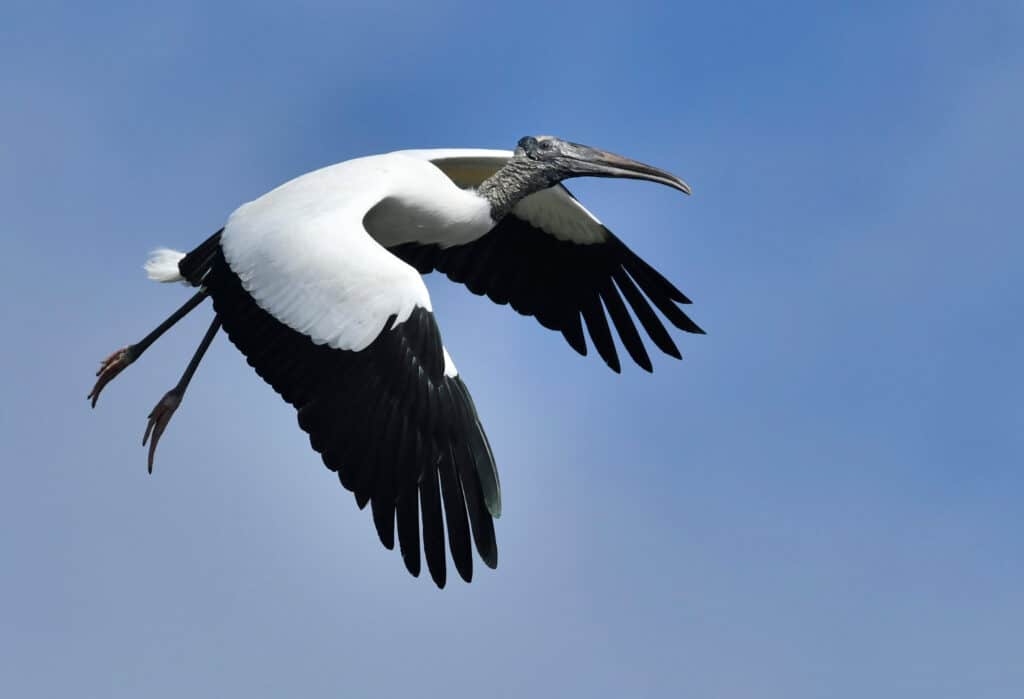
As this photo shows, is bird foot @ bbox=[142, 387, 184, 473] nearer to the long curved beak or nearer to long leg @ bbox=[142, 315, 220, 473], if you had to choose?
long leg @ bbox=[142, 315, 220, 473]

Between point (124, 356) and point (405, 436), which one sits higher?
point (124, 356)

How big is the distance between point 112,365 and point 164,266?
2.94 ft

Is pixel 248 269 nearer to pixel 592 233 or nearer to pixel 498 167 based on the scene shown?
pixel 498 167

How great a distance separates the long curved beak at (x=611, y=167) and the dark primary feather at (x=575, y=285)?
3.26 ft

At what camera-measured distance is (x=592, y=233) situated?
1458 cm

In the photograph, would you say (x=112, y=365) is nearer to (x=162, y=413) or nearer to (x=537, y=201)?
(x=162, y=413)

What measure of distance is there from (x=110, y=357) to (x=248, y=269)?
8.31 ft

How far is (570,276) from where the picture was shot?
1455cm

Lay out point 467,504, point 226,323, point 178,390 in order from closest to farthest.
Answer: point 467,504, point 226,323, point 178,390

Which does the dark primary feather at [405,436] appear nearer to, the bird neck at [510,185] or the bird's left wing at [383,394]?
the bird's left wing at [383,394]

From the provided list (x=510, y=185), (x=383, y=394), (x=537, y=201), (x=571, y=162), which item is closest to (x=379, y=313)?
(x=383, y=394)

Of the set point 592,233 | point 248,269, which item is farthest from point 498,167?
point 248,269

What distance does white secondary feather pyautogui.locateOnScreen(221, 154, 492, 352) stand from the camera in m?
11.0

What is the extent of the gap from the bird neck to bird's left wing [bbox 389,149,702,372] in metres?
0.66
